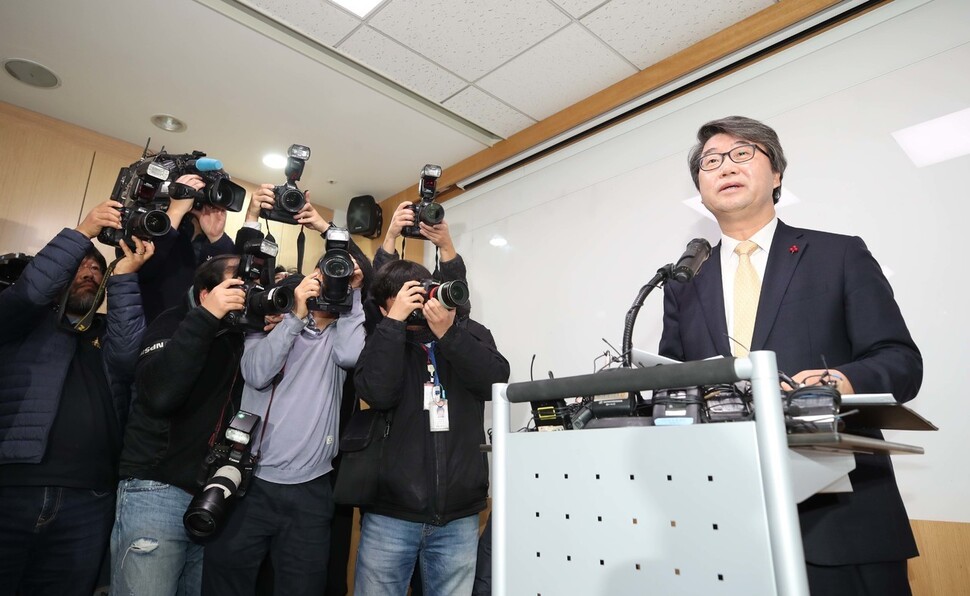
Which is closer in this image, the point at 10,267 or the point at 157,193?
the point at 157,193

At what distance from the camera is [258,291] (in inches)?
71.2

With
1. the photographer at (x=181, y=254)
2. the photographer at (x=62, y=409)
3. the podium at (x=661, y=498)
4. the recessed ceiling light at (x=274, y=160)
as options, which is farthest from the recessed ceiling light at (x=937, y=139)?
the recessed ceiling light at (x=274, y=160)

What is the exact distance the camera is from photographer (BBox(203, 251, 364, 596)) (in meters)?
1.76

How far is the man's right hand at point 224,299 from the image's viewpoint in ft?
5.86

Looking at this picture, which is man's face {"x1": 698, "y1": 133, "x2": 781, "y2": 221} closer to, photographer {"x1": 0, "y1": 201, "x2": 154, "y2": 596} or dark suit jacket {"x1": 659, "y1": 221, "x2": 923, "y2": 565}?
dark suit jacket {"x1": 659, "y1": 221, "x2": 923, "y2": 565}

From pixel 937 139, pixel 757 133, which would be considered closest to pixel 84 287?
pixel 757 133

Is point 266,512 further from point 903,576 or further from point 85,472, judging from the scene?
point 903,576

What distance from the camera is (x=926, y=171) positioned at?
1960 mm

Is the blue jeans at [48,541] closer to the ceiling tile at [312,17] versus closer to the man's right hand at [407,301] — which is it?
the man's right hand at [407,301]

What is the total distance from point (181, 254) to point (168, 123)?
1.23 metres

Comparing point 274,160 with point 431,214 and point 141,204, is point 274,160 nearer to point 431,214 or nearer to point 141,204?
point 141,204

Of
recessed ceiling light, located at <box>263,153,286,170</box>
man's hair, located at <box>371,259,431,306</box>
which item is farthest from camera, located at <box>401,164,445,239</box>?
recessed ceiling light, located at <box>263,153,286,170</box>

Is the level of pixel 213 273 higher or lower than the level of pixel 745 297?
higher

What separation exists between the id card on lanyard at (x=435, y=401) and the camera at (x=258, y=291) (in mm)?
526
